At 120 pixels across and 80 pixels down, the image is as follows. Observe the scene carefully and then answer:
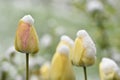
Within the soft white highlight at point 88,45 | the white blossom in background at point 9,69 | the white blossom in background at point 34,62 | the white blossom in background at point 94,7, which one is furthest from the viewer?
the white blossom in background at point 94,7

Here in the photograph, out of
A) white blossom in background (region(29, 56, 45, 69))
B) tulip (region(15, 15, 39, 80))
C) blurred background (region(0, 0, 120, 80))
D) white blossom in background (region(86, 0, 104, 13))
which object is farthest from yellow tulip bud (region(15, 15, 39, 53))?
white blossom in background (region(86, 0, 104, 13))

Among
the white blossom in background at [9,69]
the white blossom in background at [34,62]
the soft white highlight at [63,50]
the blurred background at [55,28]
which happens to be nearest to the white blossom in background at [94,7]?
the blurred background at [55,28]

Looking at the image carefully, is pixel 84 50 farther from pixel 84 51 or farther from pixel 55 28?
pixel 55 28

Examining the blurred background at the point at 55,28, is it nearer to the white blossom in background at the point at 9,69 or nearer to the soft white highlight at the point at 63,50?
the white blossom in background at the point at 9,69

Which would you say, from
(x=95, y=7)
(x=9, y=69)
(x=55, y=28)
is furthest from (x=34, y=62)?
(x=55, y=28)

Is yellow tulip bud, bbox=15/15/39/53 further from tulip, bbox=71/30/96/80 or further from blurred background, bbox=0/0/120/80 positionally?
blurred background, bbox=0/0/120/80

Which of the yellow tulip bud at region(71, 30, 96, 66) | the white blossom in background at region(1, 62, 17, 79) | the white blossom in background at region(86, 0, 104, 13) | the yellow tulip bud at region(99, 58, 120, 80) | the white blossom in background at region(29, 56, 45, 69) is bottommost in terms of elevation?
the yellow tulip bud at region(99, 58, 120, 80)

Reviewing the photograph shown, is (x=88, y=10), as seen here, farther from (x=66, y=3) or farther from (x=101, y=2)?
(x=66, y=3)
